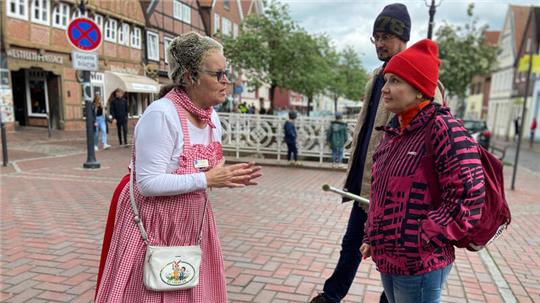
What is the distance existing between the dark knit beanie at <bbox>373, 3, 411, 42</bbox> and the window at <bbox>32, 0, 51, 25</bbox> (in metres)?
18.7

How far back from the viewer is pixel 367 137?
2762 millimetres

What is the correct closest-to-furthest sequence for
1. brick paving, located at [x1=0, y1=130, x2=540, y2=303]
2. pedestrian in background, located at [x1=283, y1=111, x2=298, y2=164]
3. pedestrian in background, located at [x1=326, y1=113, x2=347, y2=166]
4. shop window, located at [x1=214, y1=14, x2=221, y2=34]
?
1. brick paving, located at [x1=0, y1=130, x2=540, y2=303]
2. pedestrian in background, located at [x1=326, y1=113, x2=347, y2=166]
3. pedestrian in background, located at [x1=283, y1=111, x2=298, y2=164]
4. shop window, located at [x1=214, y1=14, x2=221, y2=34]

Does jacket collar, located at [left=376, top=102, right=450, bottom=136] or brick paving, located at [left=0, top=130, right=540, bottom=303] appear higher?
jacket collar, located at [left=376, top=102, right=450, bottom=136]

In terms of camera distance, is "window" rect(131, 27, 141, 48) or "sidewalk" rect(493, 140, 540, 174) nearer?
"window" rect(131, 27, 141, 48)

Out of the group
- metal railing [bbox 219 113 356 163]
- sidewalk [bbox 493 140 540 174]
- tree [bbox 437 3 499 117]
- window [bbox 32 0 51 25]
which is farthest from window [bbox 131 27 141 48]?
tree [bbox 437 3 499 117]

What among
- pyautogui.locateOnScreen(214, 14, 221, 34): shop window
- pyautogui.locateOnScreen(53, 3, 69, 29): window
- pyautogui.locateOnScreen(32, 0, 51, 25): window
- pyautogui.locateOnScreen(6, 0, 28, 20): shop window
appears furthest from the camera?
pyautogui.locateOnScreen(214, 14, 221, 34): shop window

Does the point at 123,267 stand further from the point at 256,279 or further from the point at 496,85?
the point at 496,85

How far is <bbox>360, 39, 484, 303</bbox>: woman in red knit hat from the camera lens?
1531mm

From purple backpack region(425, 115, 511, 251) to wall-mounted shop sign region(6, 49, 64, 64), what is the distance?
725 inches

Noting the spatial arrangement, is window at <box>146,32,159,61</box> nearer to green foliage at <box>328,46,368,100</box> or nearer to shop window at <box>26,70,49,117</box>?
shop window at <box>26,70,49,117</box>

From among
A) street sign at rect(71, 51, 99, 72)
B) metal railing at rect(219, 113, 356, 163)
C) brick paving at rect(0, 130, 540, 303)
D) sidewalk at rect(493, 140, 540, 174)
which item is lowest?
sidewalk at rect(493, 140, 540, 174)

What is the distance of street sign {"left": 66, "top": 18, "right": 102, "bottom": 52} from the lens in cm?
803

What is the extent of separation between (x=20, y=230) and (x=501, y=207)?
5046 mm

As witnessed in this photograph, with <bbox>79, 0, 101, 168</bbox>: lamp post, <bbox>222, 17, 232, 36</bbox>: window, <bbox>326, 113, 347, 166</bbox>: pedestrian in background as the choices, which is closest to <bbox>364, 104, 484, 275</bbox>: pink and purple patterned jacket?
<bbox>79, 0, 101, 168</bbox>: lamp post
